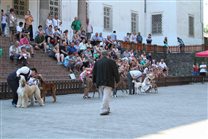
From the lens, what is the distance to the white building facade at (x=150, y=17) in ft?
113

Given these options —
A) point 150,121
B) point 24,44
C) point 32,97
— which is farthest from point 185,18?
point 150,121

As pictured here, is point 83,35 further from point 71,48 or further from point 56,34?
point 71,48

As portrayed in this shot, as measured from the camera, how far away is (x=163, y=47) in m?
36.3

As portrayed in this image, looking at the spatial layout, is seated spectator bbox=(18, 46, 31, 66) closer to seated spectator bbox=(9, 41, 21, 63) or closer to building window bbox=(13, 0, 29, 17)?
seated spectator bbox=(9, 41, 21, 63)

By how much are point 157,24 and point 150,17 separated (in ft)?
3.66

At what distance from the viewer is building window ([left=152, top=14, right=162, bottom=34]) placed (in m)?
40.5

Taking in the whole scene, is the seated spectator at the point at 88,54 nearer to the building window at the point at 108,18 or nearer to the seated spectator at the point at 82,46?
the seated spectator at the point at 82,46

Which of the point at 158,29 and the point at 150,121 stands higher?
the point at 158,29

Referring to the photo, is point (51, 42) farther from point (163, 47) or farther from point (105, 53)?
point (163, 47)

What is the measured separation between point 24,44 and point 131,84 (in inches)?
238

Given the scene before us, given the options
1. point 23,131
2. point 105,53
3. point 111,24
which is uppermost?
point 111,24

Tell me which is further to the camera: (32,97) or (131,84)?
(131,84)

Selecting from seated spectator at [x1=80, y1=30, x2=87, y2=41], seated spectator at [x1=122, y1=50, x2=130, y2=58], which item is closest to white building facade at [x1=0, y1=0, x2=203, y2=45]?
seated spectator at [x1=80, y1=30, x2=87, y2=41]

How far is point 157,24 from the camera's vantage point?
134ft
